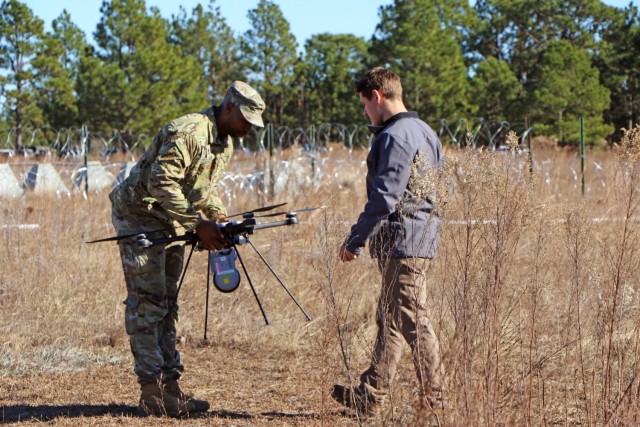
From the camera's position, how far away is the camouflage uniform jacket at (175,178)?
4.75 metres

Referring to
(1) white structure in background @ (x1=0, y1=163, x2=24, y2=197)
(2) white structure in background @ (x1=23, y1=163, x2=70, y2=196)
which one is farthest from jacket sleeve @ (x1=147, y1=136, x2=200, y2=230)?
(2) white structure in background @ (x1=23, y1=163, x2=70, y2=196)

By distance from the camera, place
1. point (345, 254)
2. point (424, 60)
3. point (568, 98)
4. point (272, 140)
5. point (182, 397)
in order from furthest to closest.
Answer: point (424, 60)
point (568, 98)
point (272, 140)
point (182, 397)
point (345, 254)

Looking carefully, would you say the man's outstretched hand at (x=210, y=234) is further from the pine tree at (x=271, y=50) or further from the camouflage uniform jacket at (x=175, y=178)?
the pine tree at (x=271, y=50)

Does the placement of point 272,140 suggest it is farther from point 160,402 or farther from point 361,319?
point 160,402

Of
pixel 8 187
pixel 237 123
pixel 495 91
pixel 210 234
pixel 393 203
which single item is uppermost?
pixel 495 91

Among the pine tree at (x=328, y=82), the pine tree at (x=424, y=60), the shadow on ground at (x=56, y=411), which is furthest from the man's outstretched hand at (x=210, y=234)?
the pine tree at (x=328, y=82)

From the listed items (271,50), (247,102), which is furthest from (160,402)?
(271,50)

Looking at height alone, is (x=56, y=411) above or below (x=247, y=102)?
below

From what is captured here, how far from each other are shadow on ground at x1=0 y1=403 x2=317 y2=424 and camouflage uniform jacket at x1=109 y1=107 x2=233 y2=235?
3.43 ft

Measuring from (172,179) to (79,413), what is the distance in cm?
152

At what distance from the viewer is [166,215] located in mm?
5035

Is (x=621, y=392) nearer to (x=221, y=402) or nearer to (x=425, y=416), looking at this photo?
(x=425, y=416)

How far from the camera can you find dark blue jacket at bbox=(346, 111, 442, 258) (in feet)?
14.5

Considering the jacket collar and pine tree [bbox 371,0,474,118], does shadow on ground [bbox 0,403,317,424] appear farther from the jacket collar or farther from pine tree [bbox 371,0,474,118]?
pine tree [bbox 371,0,474,118]
